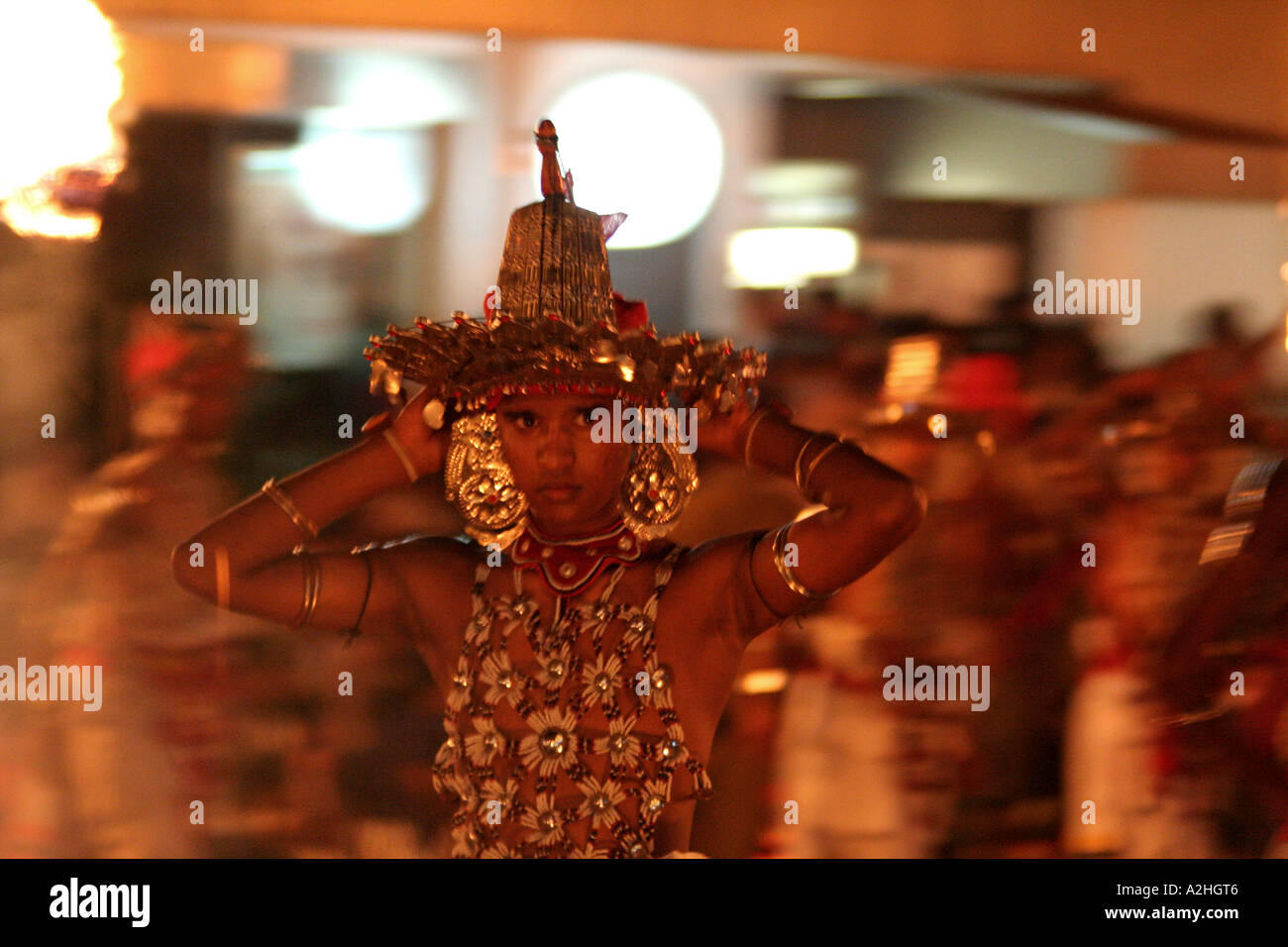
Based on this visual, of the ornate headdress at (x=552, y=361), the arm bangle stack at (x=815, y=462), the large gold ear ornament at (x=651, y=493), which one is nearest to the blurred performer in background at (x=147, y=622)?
the ornate headdress at (x=552, y=361)

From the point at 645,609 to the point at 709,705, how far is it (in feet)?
0.73

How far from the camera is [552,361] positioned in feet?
6.35

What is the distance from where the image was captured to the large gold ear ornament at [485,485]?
6.64 ft

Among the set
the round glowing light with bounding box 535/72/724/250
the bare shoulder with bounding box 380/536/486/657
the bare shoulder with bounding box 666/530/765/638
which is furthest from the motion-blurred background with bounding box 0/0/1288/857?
the bare shoulder with bounding box 666/530/765/638

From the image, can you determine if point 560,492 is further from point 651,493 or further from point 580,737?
point 580,737

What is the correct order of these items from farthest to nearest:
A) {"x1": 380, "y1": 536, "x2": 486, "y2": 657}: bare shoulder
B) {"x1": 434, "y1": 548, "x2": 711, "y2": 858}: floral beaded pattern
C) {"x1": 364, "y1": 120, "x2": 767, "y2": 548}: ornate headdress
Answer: {"x1": 380, "y1": 536, "x2": 486, "y2": 657}: bare shoulder, {"x1": 434, "y1": 548, "x2": 711, "y2": 858}: floral beaded pattern, {"x1": 364, "y1": 120, "x2": 767, "y2": 548}: ornate headdress

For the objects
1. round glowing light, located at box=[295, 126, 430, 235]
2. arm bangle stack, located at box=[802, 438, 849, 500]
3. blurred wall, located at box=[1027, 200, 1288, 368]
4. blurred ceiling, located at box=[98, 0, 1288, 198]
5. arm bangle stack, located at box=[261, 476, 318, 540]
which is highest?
blurred ceiling, located at box=[98, 0, 1288, 198]

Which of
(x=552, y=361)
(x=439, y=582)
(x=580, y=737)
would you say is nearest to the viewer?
(x=552, y=361)

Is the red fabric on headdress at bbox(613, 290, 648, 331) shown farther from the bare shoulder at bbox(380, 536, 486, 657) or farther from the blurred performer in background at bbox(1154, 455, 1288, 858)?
the blurred performer in background at bbox(1154, 455, 1288, 858)

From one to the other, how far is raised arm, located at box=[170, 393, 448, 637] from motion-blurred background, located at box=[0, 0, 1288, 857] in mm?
453

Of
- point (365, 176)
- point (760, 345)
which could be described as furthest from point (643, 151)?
point (365, 176)

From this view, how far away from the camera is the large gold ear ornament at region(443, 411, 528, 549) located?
2023 millimetres

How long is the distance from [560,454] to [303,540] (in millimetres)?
485
